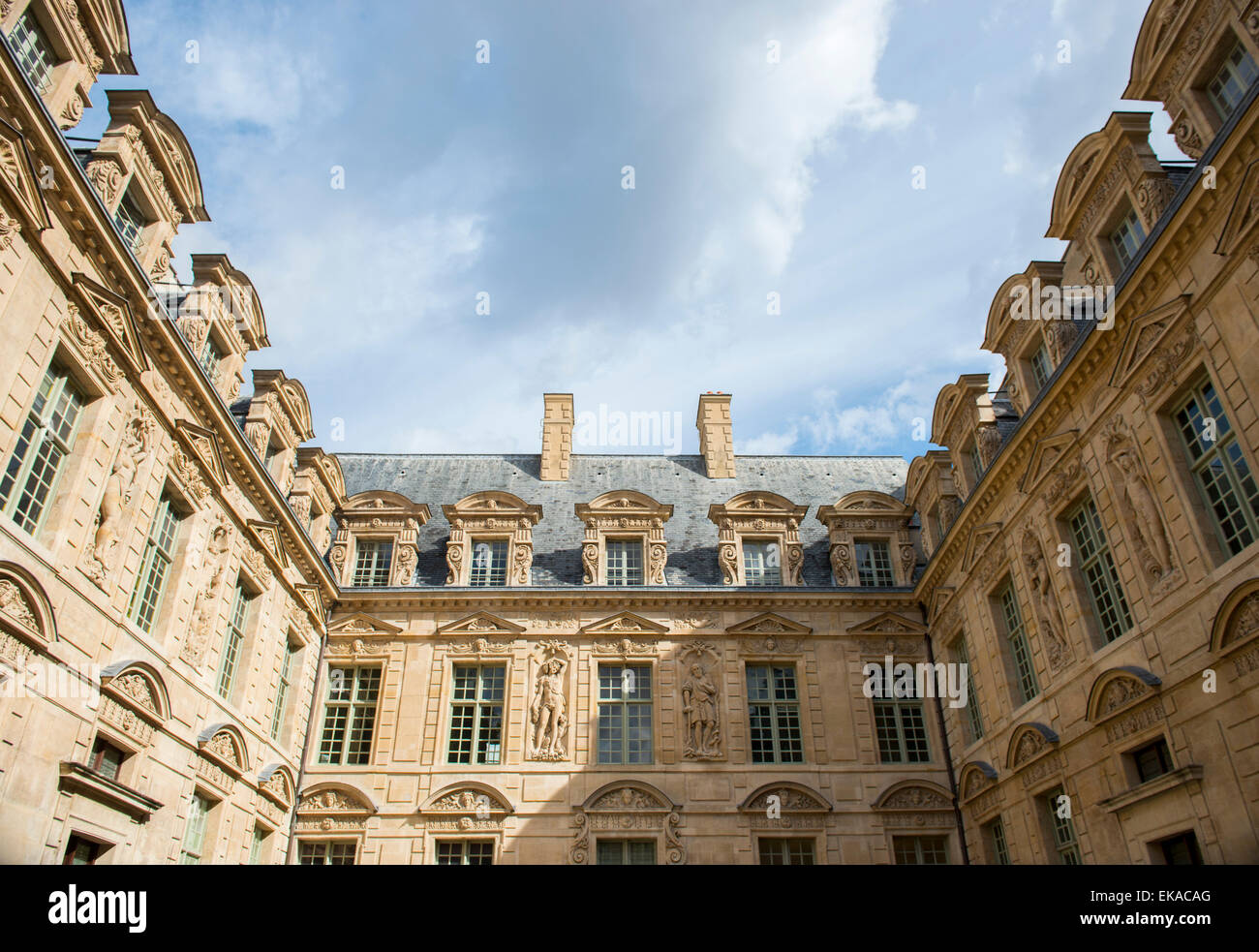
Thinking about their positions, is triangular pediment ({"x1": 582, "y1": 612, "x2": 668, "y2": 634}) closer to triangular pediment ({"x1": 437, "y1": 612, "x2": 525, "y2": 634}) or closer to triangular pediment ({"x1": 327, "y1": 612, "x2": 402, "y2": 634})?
triangular pediment ({"x1": 437, "y1": 612, "x2": 525, "y2": 634})

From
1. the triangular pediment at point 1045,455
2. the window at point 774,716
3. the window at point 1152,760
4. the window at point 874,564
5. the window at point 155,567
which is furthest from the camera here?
the window at point 874,564

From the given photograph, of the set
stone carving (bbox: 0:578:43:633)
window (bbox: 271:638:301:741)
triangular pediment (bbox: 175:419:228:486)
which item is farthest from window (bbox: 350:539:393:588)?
stone carving (bbox: 0:578:43:633)

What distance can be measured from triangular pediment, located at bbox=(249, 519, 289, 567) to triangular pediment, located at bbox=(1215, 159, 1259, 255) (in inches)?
567

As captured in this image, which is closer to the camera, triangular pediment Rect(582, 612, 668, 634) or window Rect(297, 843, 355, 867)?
window Rect(297, 843, 355, 867)

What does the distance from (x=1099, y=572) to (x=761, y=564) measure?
27.4ft

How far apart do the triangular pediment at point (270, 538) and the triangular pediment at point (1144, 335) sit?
1345 cm

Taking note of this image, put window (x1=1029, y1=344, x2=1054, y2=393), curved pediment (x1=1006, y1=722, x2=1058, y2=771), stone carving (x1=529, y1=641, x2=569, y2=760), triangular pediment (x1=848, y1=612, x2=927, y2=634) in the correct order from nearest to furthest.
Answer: curved pediment (x1=1006, y1=722, x2=1058, y2=771)
window (x1=1029, y1=344, x2=1054, y2=393)
stone carving (x1=529, y1=641, x2=569, y2=760)
triangular pediment (x1=848, y1=612, x2=927, y2=634)

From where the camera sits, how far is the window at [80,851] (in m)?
10.2

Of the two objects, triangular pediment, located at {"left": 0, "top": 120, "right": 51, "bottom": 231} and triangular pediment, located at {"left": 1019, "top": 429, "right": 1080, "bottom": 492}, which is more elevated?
triangular pediment, located at {"left": 0, "top": 120, "right": 51, "bottom": 231}

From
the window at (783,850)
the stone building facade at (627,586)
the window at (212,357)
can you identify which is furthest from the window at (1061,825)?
the window at (212,357)

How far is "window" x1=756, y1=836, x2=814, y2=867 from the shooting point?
54.7ft

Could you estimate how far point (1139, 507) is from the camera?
1127 centimetres

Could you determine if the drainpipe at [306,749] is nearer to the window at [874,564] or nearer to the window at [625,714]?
the window at [625,714]
